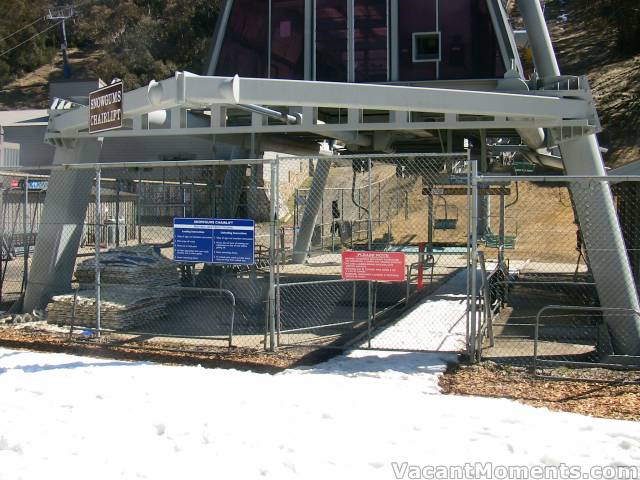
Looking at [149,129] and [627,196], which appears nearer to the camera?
[149,129]

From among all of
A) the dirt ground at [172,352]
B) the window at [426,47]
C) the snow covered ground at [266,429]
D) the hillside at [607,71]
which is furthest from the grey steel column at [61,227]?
the hillside at [607,71]

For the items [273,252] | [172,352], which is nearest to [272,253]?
[273,252]

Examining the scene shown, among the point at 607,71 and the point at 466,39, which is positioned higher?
the point at 607,71

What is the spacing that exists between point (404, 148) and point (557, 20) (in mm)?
46559

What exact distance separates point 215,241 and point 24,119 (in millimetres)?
38754

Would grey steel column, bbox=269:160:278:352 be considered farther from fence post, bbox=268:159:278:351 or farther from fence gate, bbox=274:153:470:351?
fence gate, bbox=274:153:470:351

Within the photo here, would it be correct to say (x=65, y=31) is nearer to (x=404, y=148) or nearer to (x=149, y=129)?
(x=404, y=148)

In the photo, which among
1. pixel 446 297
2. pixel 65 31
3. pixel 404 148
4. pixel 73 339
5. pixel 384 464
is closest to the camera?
pixel 384 464

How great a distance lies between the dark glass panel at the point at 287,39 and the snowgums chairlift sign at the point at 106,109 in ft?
17.7

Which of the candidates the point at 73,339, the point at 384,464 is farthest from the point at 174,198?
the point at 384,464

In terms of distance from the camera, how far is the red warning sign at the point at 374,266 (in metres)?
8.95

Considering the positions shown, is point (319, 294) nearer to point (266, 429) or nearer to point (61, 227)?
point (61, 227)

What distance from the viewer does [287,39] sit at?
578 inches

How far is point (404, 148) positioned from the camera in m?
21.1
